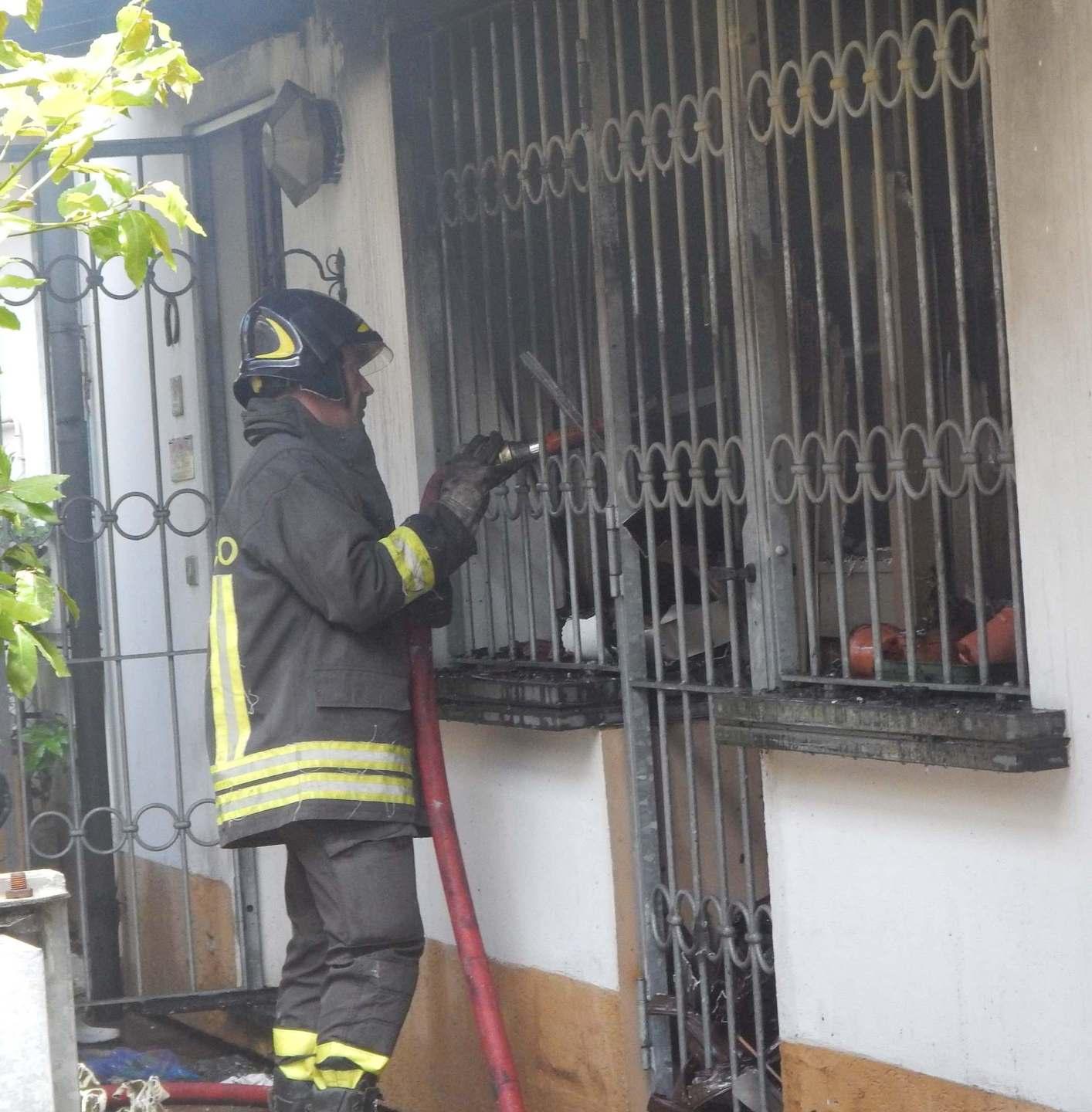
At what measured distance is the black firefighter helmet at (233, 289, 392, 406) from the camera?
421 cm

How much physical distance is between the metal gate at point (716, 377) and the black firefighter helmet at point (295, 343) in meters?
0.57

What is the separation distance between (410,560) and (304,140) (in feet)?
5.89

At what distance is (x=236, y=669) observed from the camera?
4.10m

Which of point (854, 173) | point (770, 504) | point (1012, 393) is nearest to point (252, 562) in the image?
point (770, 504)

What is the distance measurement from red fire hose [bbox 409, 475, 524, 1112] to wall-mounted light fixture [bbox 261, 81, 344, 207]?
4.90 feet

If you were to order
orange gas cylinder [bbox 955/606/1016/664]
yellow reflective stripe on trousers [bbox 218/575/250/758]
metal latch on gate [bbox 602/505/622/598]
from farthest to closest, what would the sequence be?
metal latch on gate [bbox 602/505/622/598] → yellow reflective stripe on trousers [bbox 218/575/250/758] → orange gas cylinder [bbox 955/606/1016/664]

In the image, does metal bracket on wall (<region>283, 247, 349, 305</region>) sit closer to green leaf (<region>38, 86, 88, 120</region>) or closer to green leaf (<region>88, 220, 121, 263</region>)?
green leaf (<region>88, 220, 121, 263</region>)

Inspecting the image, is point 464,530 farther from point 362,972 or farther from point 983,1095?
point 983,1095

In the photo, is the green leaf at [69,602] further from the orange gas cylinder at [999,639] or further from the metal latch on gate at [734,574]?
the orange gas cylinder at [999,639]

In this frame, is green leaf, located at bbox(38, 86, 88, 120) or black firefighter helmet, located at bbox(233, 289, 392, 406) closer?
green leaf, located at bbox(38, 86, 88, 120)

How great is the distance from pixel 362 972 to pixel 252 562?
101 centimetres

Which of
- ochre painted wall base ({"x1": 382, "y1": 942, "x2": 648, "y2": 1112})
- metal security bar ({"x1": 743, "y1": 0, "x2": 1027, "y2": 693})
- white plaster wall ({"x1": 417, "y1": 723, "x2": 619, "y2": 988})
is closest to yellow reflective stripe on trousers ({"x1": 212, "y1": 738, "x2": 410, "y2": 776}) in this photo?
white plaster wall ({"x1": 417, "y1": 723, "x2": 619, "y2": 988})

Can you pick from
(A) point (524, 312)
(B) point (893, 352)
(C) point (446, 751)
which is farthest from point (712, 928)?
(A) point (524, 312)

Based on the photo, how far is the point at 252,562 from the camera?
13.4 feet
